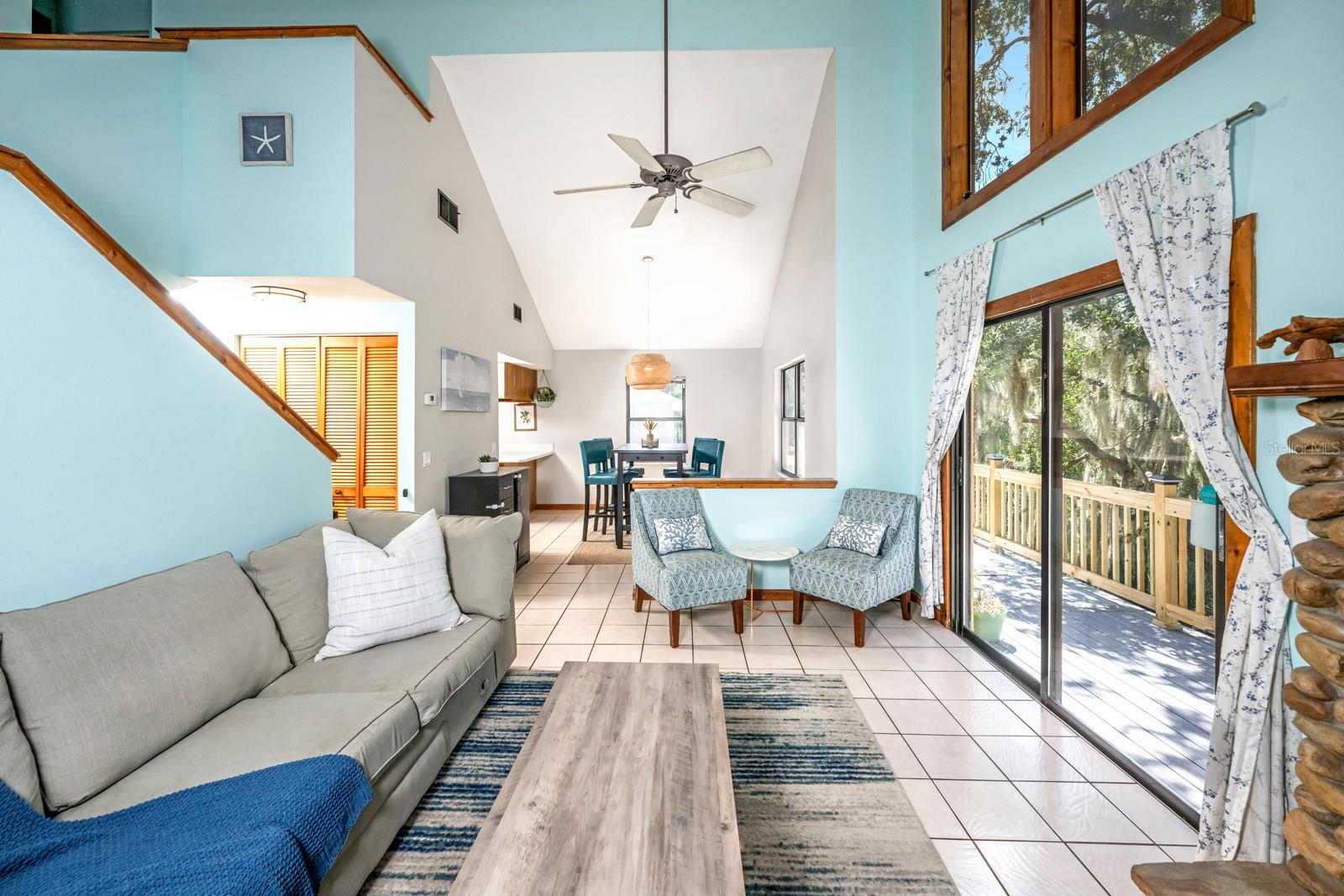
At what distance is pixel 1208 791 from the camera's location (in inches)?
66.1

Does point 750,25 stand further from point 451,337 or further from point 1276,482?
point 1276,482

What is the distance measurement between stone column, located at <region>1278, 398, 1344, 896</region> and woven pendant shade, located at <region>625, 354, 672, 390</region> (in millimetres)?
4709

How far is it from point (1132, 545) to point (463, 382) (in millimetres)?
4202

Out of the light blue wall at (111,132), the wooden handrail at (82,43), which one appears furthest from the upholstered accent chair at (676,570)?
the wooden handrail at (82,43)

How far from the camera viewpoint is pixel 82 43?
2.72 meters

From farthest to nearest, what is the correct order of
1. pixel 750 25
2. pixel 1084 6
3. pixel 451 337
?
pixel 451 337, pixel 750 25, pixel 1084 6

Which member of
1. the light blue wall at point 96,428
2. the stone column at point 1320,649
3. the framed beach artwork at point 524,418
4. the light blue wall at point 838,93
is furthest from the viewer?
the framed beach artwork at point 524,418

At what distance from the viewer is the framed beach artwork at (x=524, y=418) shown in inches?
309

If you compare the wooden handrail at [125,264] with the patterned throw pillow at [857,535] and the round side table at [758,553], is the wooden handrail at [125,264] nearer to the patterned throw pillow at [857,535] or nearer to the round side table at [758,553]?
the round side table at [758,553]

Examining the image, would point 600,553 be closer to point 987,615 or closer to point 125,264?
point 987,615

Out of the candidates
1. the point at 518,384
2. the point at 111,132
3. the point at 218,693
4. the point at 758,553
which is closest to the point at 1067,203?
the point at 758,553

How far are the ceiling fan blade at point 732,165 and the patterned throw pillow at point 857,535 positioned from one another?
7.39ft

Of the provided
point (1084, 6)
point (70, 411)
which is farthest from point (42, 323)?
point (1084, 6)

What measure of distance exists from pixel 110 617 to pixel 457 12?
437cm
